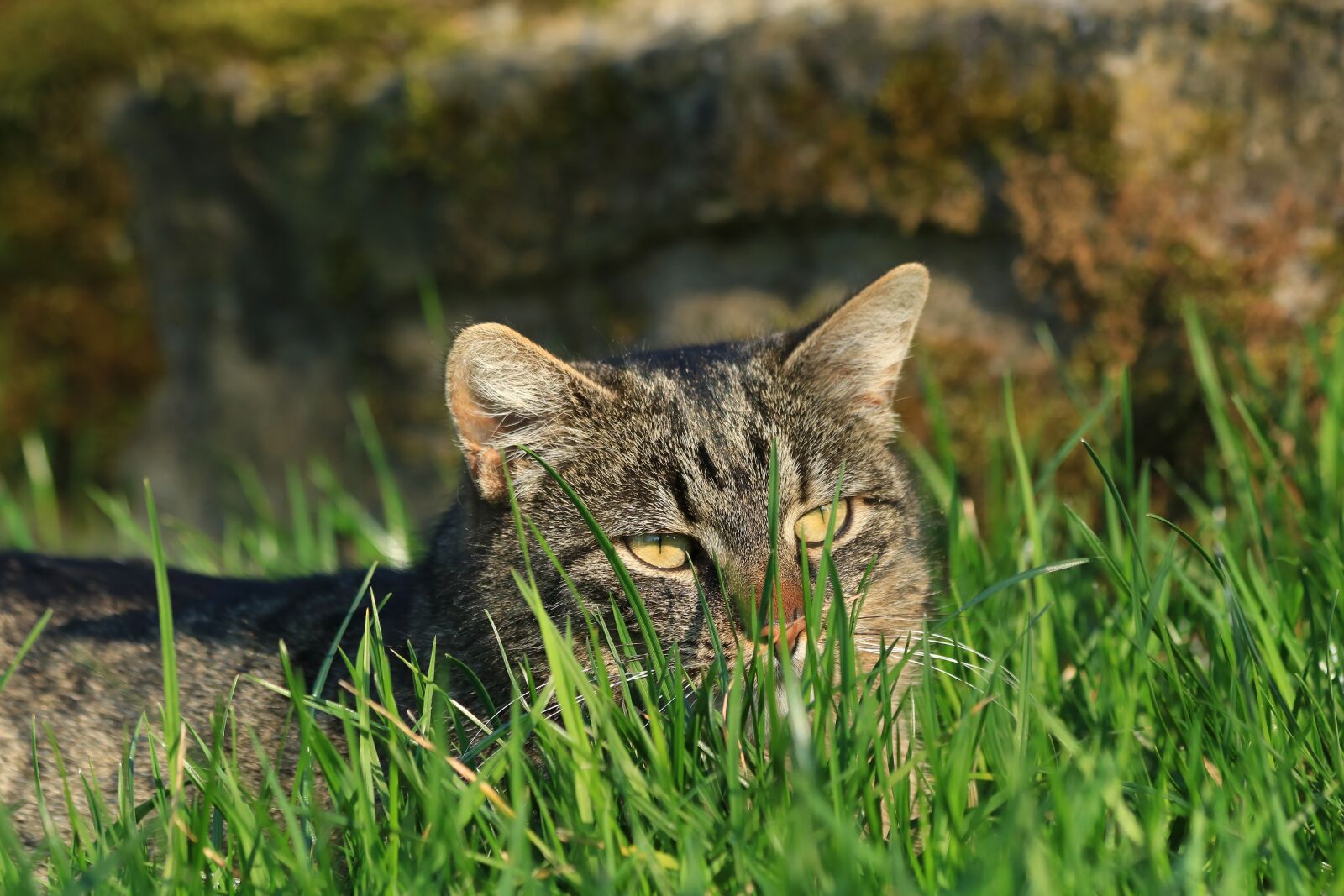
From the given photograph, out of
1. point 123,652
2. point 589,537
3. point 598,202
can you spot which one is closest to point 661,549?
point 589,537

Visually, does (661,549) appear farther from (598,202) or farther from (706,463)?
(598,202)

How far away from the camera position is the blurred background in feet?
12.0

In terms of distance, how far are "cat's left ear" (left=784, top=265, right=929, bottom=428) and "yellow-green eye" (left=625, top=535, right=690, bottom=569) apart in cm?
51

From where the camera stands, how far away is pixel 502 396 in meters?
2.59

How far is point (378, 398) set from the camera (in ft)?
16.7

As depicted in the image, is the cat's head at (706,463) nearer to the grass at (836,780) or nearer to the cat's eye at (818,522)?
the cat's eye at (818,522)

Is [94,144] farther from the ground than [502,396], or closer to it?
farther from the ground

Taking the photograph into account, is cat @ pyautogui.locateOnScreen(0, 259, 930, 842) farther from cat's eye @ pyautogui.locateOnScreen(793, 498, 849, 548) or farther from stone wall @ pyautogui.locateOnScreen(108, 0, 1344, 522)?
stone wall @ pyautogui.locateOnScreen(108, 0, 1344, 522)

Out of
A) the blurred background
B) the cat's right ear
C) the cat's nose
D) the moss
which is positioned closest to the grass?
the cat's nose

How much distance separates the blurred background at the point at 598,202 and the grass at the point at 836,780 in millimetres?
1185

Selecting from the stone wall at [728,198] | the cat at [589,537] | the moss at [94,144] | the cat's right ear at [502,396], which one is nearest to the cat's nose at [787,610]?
the cat at [589,537]

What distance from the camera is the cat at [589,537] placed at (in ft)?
8.06

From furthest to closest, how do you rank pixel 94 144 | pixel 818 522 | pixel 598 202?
pixel 94 144, pixel 598 202, pixel 818 522

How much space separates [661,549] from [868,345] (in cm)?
70
